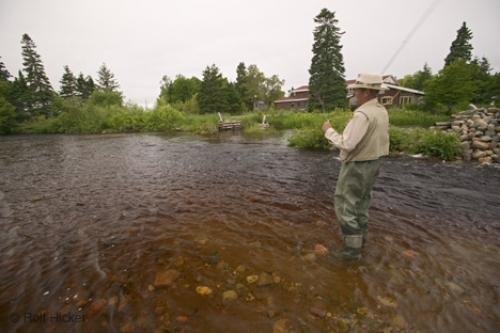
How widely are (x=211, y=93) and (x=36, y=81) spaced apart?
3191cm

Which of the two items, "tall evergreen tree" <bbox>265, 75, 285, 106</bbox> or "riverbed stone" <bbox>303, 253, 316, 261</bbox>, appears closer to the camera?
"riverbed stone" <bbox>303, 253, 316, 261</bbox>

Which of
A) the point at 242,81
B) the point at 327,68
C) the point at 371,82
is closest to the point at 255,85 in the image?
the point at 242,81

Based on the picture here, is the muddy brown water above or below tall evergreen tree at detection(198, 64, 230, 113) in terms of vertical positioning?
below

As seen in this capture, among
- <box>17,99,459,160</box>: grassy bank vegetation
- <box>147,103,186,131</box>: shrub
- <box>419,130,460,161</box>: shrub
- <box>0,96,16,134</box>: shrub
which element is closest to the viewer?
<box>419,130,460,161</box>: shrub

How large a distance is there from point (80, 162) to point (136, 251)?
962 cm

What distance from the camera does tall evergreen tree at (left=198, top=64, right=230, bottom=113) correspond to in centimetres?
4469

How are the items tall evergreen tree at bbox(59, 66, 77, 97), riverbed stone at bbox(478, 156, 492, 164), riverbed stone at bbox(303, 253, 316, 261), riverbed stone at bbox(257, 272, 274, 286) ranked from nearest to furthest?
1. riverbed stone at bbox(257, 272, 274, 286)
2. riverbed stone at bbox(303, 253, 316, 261)
3. riverbed stone at bbox(478, 156, 492, 164)
4. tall evergreen tree at bbox(59, 66, 77, 97)

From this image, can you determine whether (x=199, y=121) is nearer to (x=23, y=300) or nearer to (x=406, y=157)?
(x=406, y=157)

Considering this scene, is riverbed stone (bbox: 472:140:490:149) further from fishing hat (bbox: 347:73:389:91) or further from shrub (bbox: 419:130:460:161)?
fishing hat (bbox: 347:73:389:91)

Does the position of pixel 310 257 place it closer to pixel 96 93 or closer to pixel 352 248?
pixel 352 248

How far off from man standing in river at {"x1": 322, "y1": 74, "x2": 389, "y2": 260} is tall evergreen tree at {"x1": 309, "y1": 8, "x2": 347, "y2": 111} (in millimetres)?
36878

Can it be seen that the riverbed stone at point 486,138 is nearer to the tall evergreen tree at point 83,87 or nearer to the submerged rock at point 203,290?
the submerged rock at point 203,290

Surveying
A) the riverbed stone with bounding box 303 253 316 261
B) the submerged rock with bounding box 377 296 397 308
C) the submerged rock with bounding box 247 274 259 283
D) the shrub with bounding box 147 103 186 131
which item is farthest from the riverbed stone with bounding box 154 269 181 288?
the shrub with bounding box 147 103 186 131

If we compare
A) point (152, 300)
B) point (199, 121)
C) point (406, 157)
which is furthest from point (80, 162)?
point (199, 121)
